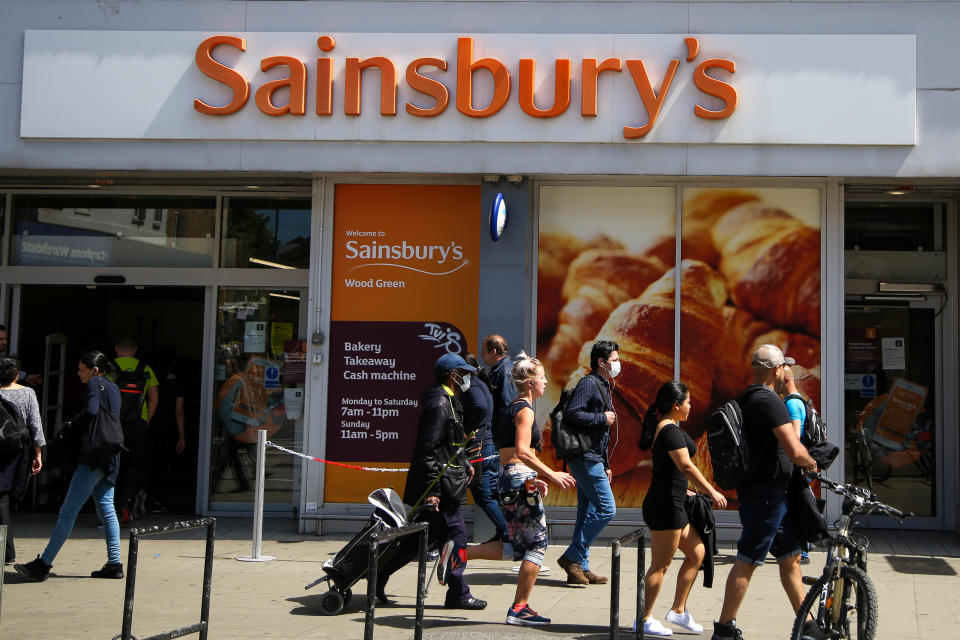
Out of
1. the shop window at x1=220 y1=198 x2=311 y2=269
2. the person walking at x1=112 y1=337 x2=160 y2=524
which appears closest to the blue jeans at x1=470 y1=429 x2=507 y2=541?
the shop window at x1=220 y1=198 x2=311 y2=269

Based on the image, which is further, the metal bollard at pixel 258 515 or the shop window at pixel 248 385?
the shop window at pixel 248 385

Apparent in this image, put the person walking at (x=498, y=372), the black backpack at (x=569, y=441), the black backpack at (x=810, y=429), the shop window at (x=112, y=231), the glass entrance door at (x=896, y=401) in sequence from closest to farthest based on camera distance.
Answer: the black backpack at (x=569, y=441), the black backpack at (x=810, y=429), the person walking at (x=498, y=372), the glass entrance door at (x=896, y=401), the shop window at (x=112, y=231)

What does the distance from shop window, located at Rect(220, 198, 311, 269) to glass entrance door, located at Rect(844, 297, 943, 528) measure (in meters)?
5.98

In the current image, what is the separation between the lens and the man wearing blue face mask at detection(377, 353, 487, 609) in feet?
24.0

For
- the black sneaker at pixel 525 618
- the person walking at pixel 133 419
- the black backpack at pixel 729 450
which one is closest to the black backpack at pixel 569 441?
the black sneaker at pixel 525 618

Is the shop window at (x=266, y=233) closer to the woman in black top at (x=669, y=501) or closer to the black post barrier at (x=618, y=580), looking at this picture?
the woman in black top at (x=669, y=501)

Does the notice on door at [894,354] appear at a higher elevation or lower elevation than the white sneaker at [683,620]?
higher

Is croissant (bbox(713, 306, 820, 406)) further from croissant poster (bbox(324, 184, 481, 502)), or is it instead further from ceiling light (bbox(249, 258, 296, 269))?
ceiling light (bbox(249, 258, 296, 269))

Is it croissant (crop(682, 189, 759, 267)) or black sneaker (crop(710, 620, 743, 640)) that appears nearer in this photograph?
black sneaker (crop(710, 620, 743, 640))

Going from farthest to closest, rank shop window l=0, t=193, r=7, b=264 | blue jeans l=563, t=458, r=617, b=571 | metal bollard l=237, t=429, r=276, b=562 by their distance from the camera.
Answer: shop window l=0, t=193, r=7, b=264, metal bollard l=237, t=429, r=276, b=562, blue jeans l=563, t=458, r=617, b=571

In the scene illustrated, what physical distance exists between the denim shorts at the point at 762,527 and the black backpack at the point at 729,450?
0.46 feet

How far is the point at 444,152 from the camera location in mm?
10180

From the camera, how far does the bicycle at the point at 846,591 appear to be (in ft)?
18.8

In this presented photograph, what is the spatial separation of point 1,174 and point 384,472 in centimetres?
506
